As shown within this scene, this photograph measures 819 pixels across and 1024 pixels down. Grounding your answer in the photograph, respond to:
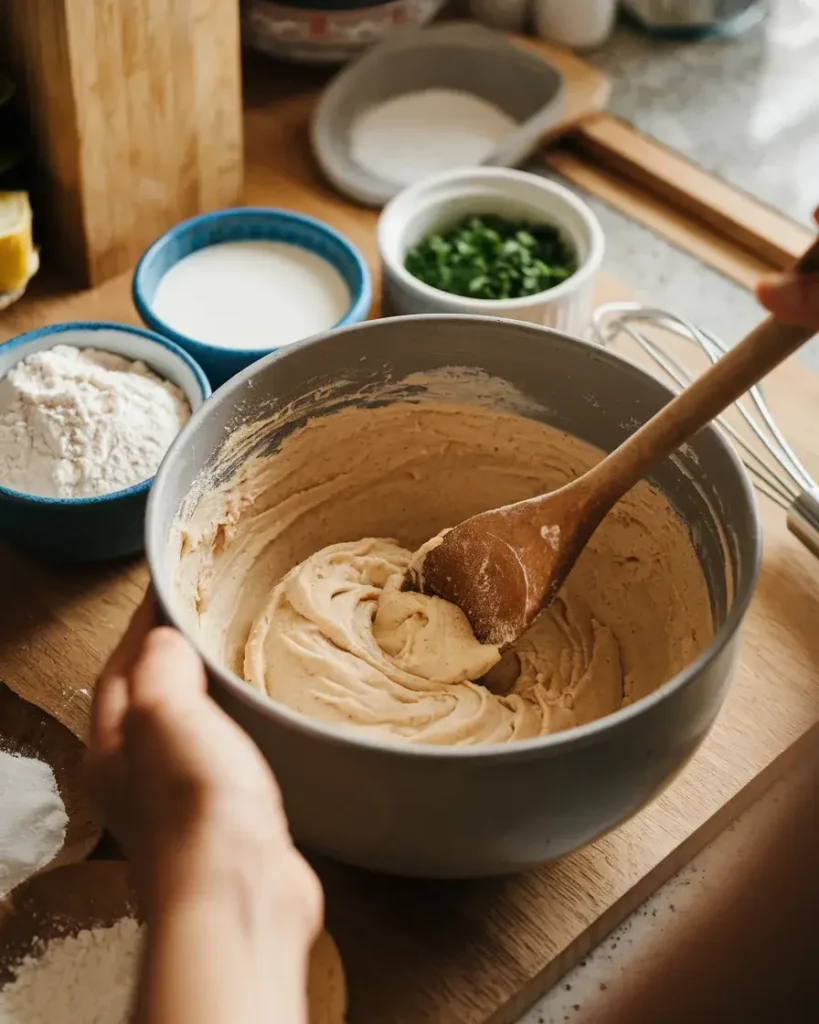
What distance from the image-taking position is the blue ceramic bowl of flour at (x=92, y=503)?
0.75 metres

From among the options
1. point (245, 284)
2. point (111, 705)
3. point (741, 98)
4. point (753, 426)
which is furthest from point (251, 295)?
point (741, 98)

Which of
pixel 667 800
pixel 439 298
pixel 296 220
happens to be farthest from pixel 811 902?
pixel 296 220

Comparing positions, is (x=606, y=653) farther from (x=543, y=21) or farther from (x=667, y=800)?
(x=543, y=21)

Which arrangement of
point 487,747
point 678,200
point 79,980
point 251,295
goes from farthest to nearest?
point 678,200, point 251,295, point 79,980, point 487,747

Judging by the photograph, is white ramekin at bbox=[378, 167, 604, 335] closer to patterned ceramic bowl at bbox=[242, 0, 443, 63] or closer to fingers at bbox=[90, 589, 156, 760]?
patterned ceramic bowl at bbox=[242, 0, 443, 63]

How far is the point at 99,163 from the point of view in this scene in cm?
92

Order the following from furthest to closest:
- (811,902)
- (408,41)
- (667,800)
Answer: (408,41)
(811,902)
(667,800)

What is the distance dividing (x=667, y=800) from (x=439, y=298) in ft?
1.29

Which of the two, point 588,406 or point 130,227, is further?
point 130,227

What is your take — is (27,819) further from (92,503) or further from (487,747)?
(487,747)

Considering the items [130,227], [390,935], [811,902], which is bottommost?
[811,902]

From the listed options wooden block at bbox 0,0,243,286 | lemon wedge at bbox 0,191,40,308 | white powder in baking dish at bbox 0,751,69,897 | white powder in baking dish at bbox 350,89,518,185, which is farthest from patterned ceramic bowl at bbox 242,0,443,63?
white powder in baking dish at bbox 0,751,69,897

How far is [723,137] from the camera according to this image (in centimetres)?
119

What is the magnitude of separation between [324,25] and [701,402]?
72cm
